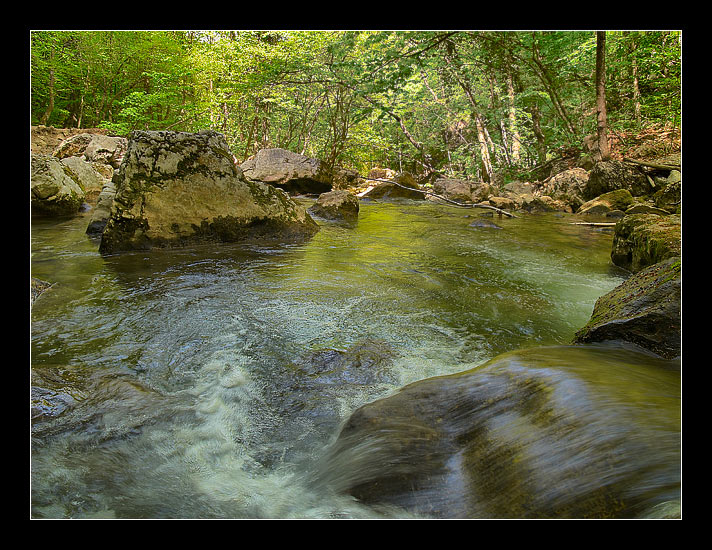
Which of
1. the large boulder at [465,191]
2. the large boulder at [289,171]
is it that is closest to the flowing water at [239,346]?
the large boulder at [465,191]

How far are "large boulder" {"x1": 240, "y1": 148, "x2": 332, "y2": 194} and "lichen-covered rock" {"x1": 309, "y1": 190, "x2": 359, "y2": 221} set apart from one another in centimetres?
603

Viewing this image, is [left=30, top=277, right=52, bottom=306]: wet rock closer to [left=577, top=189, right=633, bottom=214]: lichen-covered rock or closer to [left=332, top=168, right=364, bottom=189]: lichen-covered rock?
[left=577, top=189, right=633, bottom=214]: lichen-covered rock

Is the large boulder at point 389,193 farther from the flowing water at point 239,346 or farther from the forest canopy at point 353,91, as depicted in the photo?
the flowing water at point 239,346

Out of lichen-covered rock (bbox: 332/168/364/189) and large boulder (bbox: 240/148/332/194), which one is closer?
large boulder (bbox: 240/148/332/194)

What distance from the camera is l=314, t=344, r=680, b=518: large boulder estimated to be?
1649mm

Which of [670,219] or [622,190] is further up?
[622,190]

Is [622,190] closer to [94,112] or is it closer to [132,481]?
[132,481]

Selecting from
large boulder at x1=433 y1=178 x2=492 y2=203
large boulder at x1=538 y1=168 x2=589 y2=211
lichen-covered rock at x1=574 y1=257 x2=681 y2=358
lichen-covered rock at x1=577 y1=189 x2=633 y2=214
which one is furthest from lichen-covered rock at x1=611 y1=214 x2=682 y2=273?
large boulder at x1=433 y1=178 x2=492 y2=203

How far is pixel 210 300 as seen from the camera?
4.82m

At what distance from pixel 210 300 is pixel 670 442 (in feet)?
13.7

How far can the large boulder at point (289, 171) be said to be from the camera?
58.0 ft

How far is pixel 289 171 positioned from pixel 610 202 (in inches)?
442

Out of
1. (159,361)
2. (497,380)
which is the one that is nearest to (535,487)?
(497,380)

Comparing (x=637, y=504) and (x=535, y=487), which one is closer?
(x=637, y=504)
